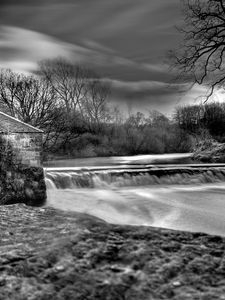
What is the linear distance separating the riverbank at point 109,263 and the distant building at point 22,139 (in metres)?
7.05

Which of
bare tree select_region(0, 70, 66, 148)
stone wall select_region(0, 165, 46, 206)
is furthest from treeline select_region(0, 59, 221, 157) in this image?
stone wall select_region(0, 165, 46, 206)

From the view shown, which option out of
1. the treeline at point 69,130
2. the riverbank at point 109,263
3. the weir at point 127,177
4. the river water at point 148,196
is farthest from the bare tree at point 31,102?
the riverbank at point 109,263

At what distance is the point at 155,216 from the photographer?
735 cm

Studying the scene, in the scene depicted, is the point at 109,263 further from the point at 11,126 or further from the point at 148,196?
the point at 148,196

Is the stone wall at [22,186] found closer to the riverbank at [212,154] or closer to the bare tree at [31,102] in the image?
the riverbank at [212,154]

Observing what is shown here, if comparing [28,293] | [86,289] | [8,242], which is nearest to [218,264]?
[86,289]

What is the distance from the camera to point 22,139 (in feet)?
26.9

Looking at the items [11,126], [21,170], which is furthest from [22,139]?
[21,170]

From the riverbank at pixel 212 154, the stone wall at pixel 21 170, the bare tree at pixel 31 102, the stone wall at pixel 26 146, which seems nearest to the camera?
the stone wall at pixel 21 170

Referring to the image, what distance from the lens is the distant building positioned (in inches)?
315

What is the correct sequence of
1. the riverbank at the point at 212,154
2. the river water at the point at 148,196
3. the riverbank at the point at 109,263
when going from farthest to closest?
the riverbank at the point at 212,154 < the river water at the point at 148,196 < the riverbank at the point at 109,263

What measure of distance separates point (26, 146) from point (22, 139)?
0.69 feet

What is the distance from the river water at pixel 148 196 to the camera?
698 centimetres

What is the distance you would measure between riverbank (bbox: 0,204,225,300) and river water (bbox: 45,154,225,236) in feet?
16.0
